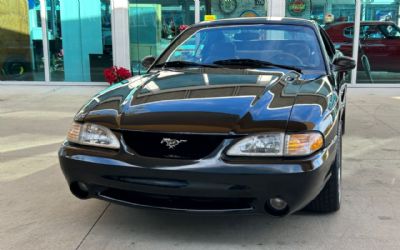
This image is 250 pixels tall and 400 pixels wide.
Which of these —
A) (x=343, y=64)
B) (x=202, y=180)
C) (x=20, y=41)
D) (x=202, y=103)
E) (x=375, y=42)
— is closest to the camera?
(x=202, y=180)

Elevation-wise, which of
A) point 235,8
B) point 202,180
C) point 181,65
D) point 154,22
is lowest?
point 202,180

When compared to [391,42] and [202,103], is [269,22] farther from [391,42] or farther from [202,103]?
Result: [391,42]

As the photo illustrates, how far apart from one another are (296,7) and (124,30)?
4025 millimetres

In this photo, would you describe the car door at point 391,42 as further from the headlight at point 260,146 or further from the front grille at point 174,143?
the front grille at point 174,143

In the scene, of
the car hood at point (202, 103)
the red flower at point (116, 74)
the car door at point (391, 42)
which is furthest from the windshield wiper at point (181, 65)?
the car door at point (391, 42)

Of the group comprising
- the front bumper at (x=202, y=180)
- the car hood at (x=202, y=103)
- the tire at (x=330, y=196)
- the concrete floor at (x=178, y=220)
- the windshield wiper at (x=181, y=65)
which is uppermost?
the windshield wiper at (x=181, y=65)

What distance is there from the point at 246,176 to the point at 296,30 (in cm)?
209

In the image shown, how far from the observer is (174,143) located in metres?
2.86

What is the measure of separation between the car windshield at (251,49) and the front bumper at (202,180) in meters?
1.23

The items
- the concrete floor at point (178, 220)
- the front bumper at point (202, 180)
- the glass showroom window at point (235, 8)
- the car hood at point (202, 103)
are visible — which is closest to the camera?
the front bumper at point (202, 180)

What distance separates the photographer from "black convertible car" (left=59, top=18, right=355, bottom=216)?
276 centimetres

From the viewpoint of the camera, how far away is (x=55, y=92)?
10.5 m

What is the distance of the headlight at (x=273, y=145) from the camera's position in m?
2.77

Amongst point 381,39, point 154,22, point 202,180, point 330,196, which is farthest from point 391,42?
point 202,180
